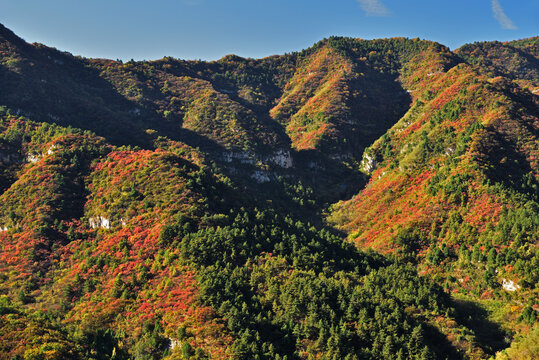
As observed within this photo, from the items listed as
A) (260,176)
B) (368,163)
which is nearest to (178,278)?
(260,176)

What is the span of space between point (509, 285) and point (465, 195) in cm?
3663

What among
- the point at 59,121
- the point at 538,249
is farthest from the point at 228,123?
the point at 538,249

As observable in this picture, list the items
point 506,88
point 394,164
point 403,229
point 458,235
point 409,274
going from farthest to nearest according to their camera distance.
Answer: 1. point 506,88
2. point 394,164
3. point 403,229
4. point 458,235
5. point 409,274

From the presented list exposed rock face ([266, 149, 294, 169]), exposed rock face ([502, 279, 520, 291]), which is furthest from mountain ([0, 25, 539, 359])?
Result: exposed rock face ([266, 149, 294, 169])

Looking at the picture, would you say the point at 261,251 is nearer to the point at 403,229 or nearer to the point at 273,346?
the point at 273,346

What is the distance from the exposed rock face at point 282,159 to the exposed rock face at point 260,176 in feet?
43.7

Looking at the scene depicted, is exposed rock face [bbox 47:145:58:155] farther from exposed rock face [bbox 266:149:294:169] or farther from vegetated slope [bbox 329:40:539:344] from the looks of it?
vegetated slope [bbox 329:40:539:344]

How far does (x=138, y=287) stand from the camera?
242ft

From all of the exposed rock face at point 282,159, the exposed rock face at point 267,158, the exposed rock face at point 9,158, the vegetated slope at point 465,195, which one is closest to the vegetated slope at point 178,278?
the exposed rock face at point 9,158

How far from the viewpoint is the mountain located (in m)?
61.6

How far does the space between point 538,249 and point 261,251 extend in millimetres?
61663

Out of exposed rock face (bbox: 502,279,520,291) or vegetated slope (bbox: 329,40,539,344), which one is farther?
vegetated slope (bbox: 329,40,539,344)

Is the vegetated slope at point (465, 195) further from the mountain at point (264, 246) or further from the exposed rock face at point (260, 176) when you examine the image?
the exposed rock face at point (260, 176)

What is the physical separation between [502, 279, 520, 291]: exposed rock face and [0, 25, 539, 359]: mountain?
0.70 feet
